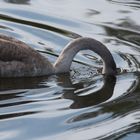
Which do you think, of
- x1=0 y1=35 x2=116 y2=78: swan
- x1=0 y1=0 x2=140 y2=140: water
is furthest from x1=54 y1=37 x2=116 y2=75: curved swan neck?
x1=0 y1=0 x2=140 y2=140: water

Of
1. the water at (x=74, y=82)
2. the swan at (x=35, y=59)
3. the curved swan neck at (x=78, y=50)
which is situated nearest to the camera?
the water at (x=74, y=82)

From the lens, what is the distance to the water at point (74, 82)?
28.0ft

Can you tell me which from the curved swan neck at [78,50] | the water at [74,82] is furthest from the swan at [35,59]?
the water at [74,82]

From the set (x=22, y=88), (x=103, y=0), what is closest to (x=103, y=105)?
(x=22, y=88)

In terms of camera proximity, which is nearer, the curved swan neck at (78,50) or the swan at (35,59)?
the swan at (35,59)

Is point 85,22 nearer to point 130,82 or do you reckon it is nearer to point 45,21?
point 45,21

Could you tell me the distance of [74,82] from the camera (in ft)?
34.5

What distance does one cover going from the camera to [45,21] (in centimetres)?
1336

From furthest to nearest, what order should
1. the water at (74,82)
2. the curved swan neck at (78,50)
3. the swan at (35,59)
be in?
the curved swan neck at (78,50)
the swan at (35,59)
the water at (74,82)

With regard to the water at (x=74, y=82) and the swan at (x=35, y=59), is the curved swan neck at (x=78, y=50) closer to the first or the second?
the swan at (x=35, y=59)

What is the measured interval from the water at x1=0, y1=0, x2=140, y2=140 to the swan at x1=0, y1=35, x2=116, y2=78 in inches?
7.1

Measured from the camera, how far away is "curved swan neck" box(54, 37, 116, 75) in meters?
11.1

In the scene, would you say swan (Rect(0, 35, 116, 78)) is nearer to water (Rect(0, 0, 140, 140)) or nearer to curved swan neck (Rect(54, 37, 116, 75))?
curved swan neck (Rect(54, 37, 116, 75))

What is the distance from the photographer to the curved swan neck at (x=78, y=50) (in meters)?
11.1
